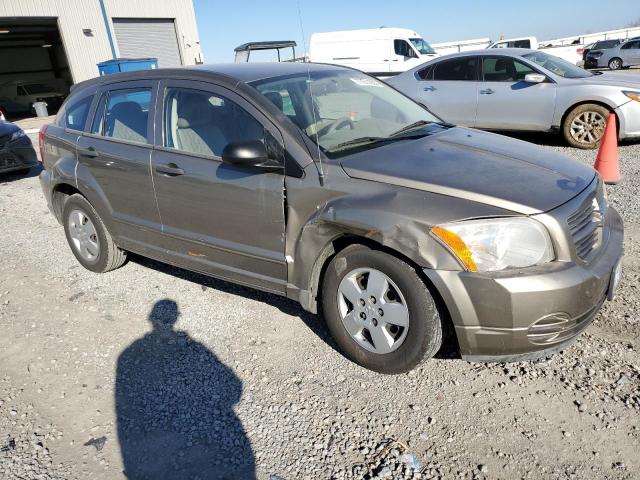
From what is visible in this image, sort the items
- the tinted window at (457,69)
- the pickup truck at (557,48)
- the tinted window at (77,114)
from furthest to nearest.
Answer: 1. the pickup truck at (557,48)
2. the tinted window at (457,69)
3. the tinted window at (77,114)

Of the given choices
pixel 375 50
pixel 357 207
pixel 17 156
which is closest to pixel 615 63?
pixel 375 50

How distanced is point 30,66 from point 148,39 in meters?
13.4

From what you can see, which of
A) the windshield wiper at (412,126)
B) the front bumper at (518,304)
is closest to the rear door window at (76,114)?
the windshield wiper at (412,126)

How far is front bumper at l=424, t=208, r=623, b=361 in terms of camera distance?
→ 227 cm

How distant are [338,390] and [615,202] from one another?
13.2 ft

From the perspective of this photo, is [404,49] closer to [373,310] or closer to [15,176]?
[15,176]

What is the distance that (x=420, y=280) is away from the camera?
2.46 metres

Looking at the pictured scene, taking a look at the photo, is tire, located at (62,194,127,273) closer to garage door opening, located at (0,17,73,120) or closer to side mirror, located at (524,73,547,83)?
side mirror, located at (524,73,547,83)

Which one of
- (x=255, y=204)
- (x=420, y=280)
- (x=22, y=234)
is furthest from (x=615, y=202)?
(x=22, y=234)

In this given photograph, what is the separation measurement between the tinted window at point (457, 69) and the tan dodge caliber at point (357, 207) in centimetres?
523

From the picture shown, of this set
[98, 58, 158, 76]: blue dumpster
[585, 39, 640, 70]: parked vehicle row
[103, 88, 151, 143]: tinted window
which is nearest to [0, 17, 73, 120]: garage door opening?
[98, 58, 158, 76]: blue dumpster

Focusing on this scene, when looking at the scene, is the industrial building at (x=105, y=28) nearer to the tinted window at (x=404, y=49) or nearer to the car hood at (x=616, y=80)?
the tinted window at (x=404, y=49)

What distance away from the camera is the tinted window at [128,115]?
363 centimetres

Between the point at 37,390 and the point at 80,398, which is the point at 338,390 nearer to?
the point at 80,398
